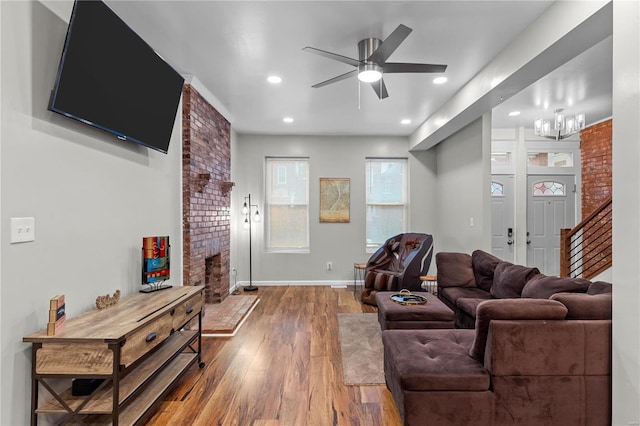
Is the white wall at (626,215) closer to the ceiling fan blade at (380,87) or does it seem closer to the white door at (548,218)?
the ceiling fan blade at (380,87)

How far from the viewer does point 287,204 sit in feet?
19.3

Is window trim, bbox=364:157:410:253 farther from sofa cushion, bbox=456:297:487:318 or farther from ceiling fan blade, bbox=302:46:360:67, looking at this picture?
ceiling fan blade, bbox=302:46:360:67

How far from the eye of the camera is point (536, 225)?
17.5ft

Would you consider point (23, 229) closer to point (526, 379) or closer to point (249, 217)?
point (526, 379)

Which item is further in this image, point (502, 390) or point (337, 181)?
point (337, 181)

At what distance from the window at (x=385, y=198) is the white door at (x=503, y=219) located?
5.01 ft

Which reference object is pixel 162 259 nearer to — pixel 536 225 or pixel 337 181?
pixel 337 181

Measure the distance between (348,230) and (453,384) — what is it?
13.8 ft

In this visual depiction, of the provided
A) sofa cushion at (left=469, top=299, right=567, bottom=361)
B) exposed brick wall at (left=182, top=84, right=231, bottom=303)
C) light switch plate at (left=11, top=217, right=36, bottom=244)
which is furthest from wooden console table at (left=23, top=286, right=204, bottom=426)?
sofa cushion at (left=469, top=299, right=567, bottom=361)

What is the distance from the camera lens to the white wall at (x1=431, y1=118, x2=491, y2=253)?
4105mm

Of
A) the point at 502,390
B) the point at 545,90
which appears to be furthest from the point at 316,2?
the point at 545,90

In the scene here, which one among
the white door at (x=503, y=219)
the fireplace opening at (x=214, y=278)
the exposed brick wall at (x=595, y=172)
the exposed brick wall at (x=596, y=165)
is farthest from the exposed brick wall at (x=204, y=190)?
the exposed brick wall at (x=596, y=165)

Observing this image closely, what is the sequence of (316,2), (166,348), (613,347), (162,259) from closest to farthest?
(613,347) < (316,2) < (166,348) < (162,259)

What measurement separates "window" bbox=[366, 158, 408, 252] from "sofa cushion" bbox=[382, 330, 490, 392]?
12.6 ft
